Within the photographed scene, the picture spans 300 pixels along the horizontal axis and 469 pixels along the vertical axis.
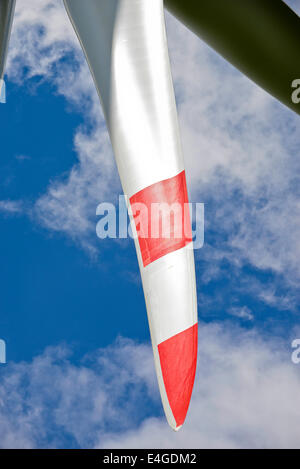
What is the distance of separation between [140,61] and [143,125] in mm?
426

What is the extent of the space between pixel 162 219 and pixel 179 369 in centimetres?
82

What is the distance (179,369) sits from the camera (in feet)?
8.59

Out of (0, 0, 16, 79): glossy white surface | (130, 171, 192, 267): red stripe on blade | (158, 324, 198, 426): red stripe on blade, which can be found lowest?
(158, 324, 198, 426): red stripe on blade

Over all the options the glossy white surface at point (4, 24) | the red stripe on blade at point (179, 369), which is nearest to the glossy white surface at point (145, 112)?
the red stripe on blade at point (179, 369)

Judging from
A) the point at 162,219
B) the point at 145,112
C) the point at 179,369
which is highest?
the point at 145,112

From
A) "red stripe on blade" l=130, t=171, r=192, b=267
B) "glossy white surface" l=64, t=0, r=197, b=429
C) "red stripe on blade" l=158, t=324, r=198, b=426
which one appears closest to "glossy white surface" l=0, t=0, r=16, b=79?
"glossy white surface" l=64, t=0, r=197, b=429

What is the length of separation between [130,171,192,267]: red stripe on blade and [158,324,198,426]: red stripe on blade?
47 centimetres

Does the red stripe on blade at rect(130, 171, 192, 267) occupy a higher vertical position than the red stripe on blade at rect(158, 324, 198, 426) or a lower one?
higher

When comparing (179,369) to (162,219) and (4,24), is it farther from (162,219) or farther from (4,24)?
(4,24)

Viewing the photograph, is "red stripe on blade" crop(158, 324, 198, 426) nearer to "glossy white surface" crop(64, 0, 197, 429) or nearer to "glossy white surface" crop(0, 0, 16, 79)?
"glossy white surface" crop(64, 0, 197, 429)

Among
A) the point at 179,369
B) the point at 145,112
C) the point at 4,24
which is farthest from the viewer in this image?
the point at 4,24

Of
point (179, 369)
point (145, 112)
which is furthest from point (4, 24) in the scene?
point (179, 369)

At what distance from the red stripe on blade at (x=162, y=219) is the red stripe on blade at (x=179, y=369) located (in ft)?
1.53

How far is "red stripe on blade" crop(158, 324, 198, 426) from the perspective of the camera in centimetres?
261
